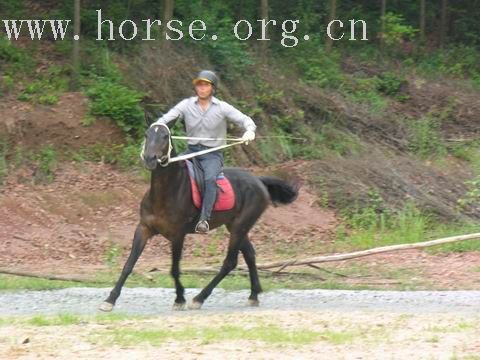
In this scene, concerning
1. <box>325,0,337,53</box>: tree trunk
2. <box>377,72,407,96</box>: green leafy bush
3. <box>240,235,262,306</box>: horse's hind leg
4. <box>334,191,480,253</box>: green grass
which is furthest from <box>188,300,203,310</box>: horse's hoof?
<box>325,0,337,53</box>: tree trunk

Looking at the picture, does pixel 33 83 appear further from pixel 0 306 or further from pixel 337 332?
pixel 337 332

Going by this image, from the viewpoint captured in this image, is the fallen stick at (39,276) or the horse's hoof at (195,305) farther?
the fallen stick at (39,276)

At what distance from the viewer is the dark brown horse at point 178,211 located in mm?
12094

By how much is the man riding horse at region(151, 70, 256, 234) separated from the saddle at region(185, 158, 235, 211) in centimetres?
6

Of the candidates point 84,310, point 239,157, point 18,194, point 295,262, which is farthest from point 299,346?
point 239,157

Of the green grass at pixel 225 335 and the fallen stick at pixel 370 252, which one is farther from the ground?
the green grass at pixel 225 335

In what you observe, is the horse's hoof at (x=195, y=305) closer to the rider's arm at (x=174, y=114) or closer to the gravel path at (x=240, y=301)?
the gravel path at (x=240, y=301)

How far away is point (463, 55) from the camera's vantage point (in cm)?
3272

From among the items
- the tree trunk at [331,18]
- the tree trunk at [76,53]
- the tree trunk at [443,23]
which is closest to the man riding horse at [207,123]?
the tree trunk at [76,53]

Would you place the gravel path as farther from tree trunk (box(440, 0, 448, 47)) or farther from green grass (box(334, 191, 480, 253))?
tree trunk (box(440, 0, 448, 47))

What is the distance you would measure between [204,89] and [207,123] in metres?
0.45

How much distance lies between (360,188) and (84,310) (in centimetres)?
1127

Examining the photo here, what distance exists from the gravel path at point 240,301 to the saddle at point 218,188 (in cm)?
133

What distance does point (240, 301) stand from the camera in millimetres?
13633
